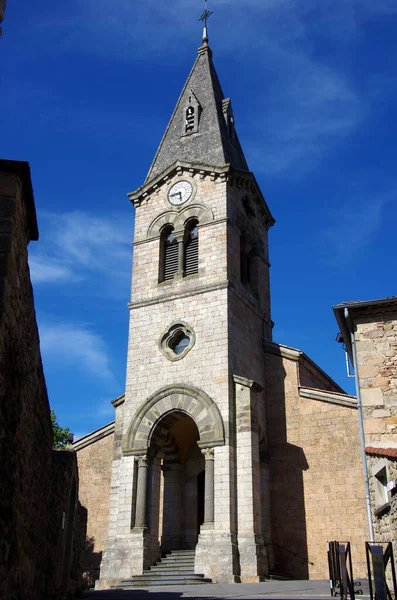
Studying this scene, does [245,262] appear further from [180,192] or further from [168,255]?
[180,192]

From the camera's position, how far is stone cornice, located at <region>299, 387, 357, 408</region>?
19.3 meters

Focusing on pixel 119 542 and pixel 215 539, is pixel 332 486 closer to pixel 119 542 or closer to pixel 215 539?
pixel 215 539

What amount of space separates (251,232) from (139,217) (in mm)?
4248

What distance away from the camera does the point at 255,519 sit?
56.1 ft

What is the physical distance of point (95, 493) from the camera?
21.2m

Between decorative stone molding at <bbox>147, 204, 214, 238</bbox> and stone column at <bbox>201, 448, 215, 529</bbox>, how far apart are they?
26.6 ft

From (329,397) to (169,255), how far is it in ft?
24.5

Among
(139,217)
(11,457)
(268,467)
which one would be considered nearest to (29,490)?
(11,457)

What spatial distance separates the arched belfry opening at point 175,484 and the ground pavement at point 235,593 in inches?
155

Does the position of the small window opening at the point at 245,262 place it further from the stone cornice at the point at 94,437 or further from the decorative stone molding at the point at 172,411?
the stone cornice at the point at 94,437

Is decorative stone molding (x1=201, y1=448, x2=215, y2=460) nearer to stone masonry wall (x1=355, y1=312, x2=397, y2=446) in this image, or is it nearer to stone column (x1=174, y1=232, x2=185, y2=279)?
stone masonry wall (x1=355, y1=312, x2=397, y2=446)

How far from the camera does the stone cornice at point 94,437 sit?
22047 millimetres

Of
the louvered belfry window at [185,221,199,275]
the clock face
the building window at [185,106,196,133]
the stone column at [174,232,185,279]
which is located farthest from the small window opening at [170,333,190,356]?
the building window at [185,106,196,133]

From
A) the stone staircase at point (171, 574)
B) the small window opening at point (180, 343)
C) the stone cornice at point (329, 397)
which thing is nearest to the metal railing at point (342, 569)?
the stone staircase at point (171, 574)
